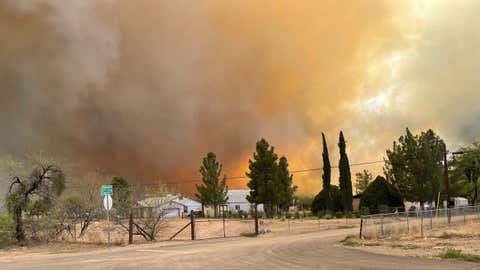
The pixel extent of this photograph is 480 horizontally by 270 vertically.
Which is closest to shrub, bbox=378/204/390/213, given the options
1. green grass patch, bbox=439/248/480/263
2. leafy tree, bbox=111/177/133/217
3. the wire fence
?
the wire fence

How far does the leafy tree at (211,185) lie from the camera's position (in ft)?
289

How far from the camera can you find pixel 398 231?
29.5m

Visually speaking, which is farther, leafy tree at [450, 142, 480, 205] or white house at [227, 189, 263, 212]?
white house at [227, 189, 263, 212]

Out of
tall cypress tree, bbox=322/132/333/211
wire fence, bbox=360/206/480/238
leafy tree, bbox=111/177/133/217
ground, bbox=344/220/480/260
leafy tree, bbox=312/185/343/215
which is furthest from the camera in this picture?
leafy tree, bbox=312/185/343/215

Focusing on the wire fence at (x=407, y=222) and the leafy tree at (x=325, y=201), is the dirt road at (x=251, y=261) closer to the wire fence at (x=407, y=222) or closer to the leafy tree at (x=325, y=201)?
Result: the wire fence at (x=407, y=222)

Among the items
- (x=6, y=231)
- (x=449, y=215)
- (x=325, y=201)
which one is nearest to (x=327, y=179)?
(x=325, y=201)

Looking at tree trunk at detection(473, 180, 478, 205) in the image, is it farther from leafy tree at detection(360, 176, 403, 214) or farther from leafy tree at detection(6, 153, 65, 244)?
leafy tree at detection(6, 153, 65, 244)

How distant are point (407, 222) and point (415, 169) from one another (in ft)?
124

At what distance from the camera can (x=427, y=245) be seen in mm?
22688

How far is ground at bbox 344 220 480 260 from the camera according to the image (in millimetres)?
19777

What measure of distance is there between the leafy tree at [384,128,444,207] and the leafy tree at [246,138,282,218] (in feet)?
55.4

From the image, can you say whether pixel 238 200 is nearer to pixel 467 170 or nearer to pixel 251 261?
pixel 467 170

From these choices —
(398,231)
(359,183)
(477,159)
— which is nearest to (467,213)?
(398,231)

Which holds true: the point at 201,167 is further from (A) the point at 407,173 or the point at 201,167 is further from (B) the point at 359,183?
(B) the point at 359,183
